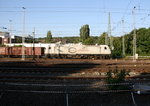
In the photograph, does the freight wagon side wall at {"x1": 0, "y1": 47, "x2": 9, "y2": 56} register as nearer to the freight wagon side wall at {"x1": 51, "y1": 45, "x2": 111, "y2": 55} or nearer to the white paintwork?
the white paintwork

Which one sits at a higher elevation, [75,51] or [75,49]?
[75,49]

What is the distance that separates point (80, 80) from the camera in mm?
14281

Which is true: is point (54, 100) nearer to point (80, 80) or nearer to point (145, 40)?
point (80, 80)

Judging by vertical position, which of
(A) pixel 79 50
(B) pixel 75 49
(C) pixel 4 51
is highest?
(B) pixel 75 49

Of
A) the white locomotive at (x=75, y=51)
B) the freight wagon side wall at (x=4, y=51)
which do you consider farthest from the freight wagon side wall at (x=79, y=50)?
the freight wagon side wall at (x=4, y=51)

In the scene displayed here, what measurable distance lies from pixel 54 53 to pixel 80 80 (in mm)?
27052

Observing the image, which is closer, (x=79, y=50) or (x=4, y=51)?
(x=79, y=50)

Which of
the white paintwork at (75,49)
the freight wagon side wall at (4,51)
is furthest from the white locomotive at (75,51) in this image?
the freight wagon side wall at (4,51)

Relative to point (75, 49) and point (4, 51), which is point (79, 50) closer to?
point (75, 49)

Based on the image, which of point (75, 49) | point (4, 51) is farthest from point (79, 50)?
point (4, 51)

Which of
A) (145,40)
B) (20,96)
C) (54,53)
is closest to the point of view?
(20,96)

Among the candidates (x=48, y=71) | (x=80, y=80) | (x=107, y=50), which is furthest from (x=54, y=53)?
(x=80, y=80)

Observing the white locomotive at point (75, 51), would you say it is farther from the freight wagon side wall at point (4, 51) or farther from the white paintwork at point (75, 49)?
the freight wagon side wall at point (4, 51)

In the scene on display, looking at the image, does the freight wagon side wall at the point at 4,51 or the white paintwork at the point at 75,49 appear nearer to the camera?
the white paintwork at the point at 75,49
